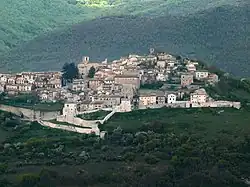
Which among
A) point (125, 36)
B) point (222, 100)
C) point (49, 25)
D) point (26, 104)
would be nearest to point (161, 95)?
point (222, 100)

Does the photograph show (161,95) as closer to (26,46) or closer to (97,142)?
(97,142)

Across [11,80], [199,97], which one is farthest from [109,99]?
[11,80]

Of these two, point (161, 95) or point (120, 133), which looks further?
point (161, 95)

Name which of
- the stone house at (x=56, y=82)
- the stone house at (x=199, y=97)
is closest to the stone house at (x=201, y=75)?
the stone house at (x=199, y=97)

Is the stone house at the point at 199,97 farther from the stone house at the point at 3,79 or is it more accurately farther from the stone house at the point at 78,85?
the stone house at the point at 3,79

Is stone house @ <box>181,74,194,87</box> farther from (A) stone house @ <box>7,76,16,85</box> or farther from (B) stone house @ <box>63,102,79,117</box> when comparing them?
(A) stone house @ <box>7,76,16,85</box>

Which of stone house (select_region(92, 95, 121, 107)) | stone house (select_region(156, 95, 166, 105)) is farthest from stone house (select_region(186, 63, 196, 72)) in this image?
stone house (select_region(92, 95, 121, 107))

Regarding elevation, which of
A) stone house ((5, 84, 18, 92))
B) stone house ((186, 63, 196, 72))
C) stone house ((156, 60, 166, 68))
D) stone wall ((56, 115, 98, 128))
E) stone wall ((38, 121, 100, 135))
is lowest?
stone wall ((38, 121, 100, 135))
